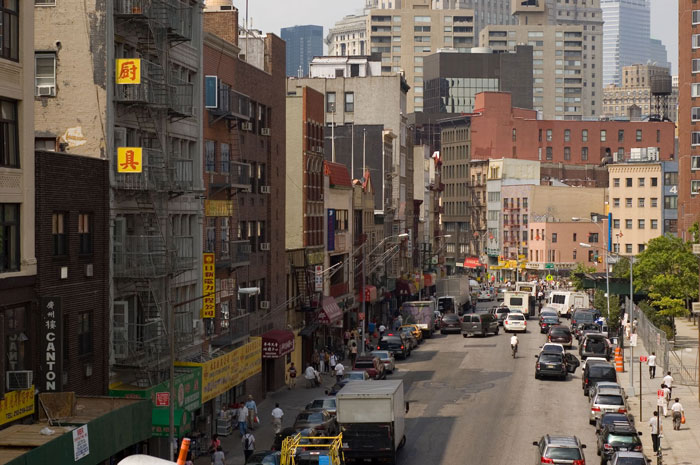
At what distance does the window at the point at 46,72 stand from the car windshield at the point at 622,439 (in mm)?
23513

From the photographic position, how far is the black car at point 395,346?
78.0 m

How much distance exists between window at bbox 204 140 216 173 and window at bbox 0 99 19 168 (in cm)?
2044

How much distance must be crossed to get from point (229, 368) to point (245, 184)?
12.2 metres

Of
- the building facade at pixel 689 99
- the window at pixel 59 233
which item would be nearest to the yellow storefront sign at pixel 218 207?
the window at pixel 59 233

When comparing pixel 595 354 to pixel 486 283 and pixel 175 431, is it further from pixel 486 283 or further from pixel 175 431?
pixel 486 283

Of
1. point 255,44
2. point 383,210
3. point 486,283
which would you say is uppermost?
point 255,44

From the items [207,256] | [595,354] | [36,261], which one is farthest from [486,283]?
[36,261]

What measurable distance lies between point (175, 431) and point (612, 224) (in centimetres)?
12820

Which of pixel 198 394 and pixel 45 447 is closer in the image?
pixel 45 447

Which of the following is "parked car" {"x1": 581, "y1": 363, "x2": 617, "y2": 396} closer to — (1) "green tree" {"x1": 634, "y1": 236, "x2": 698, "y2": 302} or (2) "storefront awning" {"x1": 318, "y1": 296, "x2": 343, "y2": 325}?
(2) "storefront awning" {"x1": 318, "y1": 296, "x2": 343, "y2": 325}

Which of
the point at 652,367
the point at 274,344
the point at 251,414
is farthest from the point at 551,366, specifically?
the point at 251,414

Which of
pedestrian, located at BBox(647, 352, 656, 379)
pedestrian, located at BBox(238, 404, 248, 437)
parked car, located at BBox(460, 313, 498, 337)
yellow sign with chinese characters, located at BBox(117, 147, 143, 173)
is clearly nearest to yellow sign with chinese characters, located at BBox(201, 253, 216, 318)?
pedestrian, located at BBox(238, 404, 248, 437)

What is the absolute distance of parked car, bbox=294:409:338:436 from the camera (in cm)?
4550

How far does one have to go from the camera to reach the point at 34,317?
3397 centimetres
